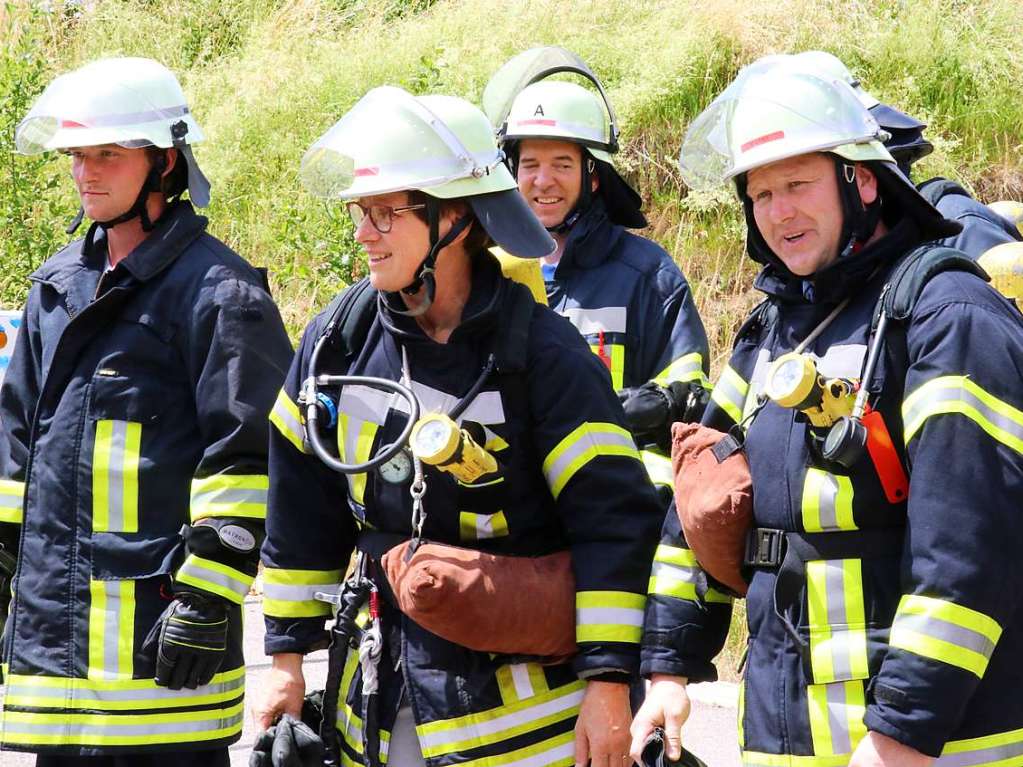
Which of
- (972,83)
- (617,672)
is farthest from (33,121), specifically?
(972,83)

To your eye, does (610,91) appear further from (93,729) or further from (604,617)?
(604,617)

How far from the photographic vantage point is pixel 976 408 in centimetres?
263

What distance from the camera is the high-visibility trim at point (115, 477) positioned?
394cm

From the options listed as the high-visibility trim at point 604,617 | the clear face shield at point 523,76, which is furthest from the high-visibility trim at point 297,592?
the clear face shield at point 523,76

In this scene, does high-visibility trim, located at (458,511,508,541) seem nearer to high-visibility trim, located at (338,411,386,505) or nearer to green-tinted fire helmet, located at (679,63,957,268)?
high-visibility trim, located at (338,411,386,505)

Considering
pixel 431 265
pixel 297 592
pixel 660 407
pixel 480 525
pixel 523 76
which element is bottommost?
pixel 297 592

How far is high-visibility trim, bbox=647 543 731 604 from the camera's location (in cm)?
310

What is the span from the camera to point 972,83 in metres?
9.35

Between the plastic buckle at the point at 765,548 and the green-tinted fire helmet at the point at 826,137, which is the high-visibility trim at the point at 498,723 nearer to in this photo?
the plastic buckle at the point at 765,548

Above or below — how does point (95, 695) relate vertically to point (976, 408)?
below

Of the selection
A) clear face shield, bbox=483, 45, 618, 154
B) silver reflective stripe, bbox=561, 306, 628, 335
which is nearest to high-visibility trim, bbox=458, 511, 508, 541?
silver reflective stripe, bbox=561, 306, 628, 335

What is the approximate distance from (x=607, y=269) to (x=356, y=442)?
7.01 ft

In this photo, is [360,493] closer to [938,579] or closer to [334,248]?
[938,579]

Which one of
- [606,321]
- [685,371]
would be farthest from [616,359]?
[685,371]
